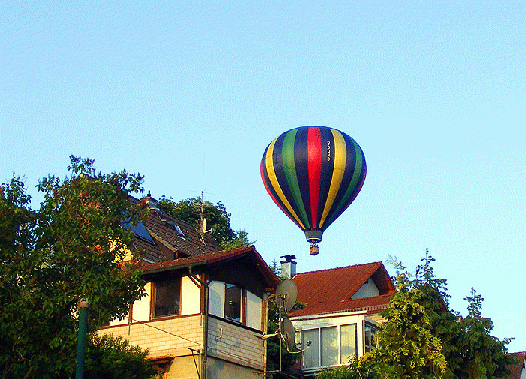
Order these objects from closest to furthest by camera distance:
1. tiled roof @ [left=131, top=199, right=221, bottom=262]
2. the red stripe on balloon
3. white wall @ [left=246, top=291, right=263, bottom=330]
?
white wall @ [left=246, top=291, right=263, bottom=330], tiled roof @ [left=131, top=199, right=221, bottom=262], the red stripe on balloon

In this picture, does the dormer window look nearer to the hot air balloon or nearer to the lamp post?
the hot air balloon

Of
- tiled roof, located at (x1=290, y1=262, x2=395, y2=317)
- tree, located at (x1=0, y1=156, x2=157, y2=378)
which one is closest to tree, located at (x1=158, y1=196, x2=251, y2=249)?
tiled roof, located at (x1=290, y1=262, x2=395, y2=317)

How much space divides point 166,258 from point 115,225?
54.3 feet


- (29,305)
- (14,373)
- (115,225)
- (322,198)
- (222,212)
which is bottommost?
(14,373)

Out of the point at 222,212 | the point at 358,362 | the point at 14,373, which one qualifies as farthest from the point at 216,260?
the point at 222,212

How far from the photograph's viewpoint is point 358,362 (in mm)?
32094

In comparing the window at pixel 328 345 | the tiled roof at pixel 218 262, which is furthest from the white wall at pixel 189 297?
the window at pixel 328 345

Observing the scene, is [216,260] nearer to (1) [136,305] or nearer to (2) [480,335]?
(1) [136,305]

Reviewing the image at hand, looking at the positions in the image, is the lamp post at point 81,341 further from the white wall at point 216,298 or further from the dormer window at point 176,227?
the dormer window at point 176,227

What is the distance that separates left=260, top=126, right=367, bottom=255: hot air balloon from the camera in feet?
132

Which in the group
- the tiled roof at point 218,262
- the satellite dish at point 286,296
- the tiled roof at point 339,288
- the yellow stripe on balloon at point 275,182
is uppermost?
the yellow stripe on balloon at point 275,182

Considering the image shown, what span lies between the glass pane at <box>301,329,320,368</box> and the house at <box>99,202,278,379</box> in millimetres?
4869

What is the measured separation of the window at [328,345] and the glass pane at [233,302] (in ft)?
19.6

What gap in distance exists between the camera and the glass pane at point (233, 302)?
32.2 m
